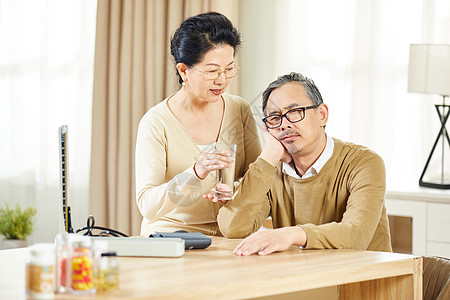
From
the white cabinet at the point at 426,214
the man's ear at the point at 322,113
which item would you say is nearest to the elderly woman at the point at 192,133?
the man's ear at the point at 322,113

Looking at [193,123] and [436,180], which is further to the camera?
[436,180]

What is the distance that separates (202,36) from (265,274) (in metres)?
1.03

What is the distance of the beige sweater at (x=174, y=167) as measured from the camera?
228cm

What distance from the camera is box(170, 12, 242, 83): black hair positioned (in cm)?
232

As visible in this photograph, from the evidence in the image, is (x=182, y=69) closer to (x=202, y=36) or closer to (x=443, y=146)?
(x=202, y=36)

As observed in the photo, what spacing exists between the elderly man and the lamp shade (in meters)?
1.29

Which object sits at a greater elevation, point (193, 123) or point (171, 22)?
point (171, 22)

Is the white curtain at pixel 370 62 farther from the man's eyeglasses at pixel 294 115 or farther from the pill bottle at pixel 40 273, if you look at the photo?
the pill bottle at pixel 40 273

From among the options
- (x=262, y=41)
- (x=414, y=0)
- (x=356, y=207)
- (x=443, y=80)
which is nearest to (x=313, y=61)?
(x=262, y=41)

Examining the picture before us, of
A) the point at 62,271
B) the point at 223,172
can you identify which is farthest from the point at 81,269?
the point at 223,172

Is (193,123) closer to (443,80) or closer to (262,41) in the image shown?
(443,80)

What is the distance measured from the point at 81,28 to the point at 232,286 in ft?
11.1

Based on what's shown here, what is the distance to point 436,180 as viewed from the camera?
348 cm

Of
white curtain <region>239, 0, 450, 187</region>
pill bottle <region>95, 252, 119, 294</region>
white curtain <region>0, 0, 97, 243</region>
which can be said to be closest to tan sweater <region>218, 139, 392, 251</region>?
pill bottle <region>95, 252, 119, 294</region>
